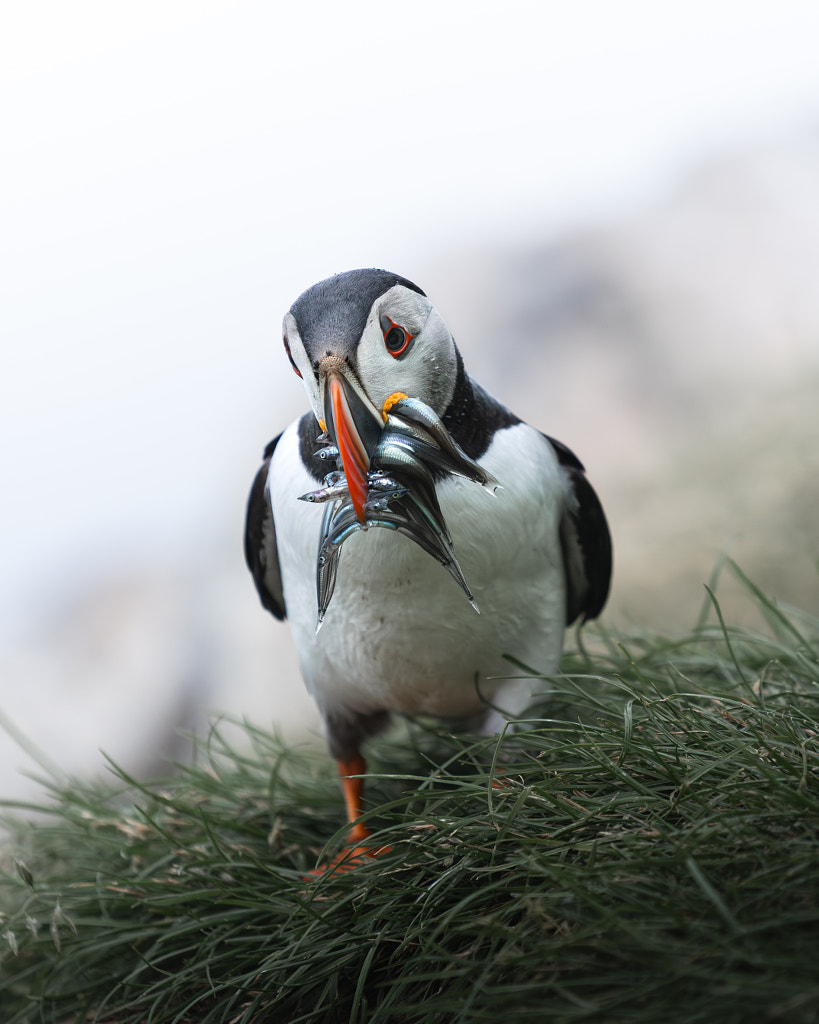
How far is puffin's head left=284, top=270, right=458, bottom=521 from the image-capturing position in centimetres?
174

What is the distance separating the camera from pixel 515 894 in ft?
5.46

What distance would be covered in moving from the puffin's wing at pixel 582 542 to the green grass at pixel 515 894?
0.87 feet

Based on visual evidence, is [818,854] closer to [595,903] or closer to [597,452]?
[595,903]

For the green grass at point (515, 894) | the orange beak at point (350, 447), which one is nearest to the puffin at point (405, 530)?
the orange beak at point (350, 447)

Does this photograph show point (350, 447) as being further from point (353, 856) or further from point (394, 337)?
point (353, 856)

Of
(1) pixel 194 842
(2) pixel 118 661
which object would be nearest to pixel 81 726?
(2) pixel 118 661

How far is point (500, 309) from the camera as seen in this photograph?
8.75 metres

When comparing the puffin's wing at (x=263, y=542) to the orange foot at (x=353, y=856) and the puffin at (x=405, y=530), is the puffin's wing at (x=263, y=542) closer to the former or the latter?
the puffin at (x=405, y=530)

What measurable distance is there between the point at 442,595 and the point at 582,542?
2.00ft

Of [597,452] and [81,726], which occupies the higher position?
[81,726]

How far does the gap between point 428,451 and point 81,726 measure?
594cm

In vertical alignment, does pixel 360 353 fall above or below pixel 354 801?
above

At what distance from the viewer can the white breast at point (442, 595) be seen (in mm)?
2137

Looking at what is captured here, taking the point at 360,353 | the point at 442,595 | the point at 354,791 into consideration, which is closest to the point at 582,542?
the point at 442,595
